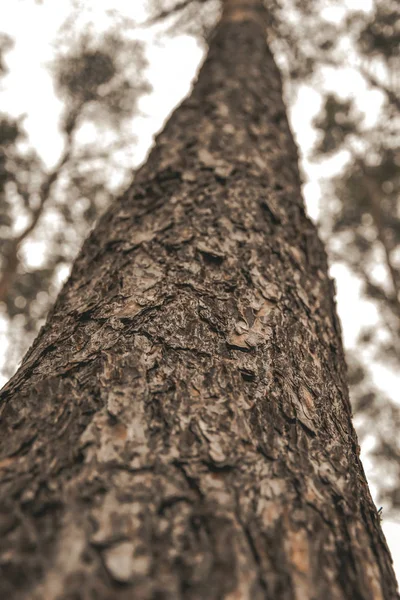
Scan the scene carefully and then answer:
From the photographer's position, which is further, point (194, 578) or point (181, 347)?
point (181, 347)

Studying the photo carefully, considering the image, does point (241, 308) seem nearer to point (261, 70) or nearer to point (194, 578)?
point (194, 578)

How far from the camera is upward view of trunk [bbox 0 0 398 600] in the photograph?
68 cm

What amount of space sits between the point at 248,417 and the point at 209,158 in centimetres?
129

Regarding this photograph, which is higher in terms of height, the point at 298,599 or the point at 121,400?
the point at 121,400

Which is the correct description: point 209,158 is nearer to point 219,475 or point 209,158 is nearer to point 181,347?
point 181,347

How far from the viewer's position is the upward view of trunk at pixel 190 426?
26.6 inches

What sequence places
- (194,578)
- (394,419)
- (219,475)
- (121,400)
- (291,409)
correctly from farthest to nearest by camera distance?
(394,419), (291,409), (121,400), (219,475), (194,578)

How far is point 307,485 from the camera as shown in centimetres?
89

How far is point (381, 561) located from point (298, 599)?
27 centimetres

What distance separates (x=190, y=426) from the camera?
0.90m

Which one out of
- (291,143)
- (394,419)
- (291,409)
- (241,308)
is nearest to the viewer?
(291,409)

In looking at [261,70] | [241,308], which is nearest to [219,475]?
[241,308]

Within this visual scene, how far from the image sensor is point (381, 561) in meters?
0.85

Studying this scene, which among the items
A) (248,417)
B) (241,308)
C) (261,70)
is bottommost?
(248,417)
